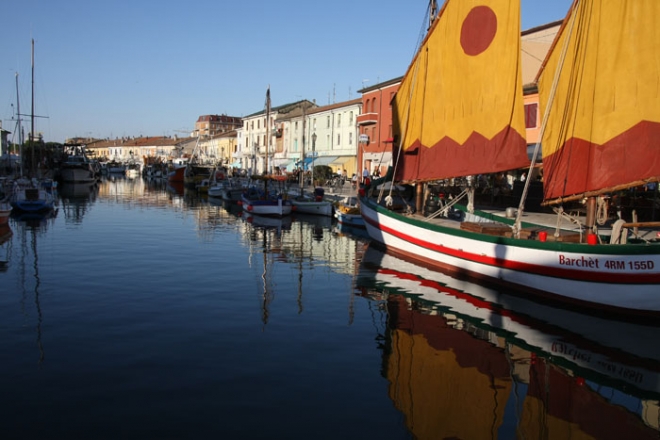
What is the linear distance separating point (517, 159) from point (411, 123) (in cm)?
619

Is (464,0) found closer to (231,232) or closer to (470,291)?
(470,291)

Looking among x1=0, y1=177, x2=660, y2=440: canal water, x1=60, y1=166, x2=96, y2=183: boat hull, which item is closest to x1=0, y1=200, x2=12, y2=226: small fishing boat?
x1=0, y1=177, x2=660, y2=440: canal water

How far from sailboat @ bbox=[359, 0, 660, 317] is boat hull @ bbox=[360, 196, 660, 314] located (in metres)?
0.03

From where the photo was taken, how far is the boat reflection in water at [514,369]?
9.09 m

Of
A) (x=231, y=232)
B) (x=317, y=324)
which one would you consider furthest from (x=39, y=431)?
(x=231, y=232)

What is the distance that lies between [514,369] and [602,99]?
913 centimetres

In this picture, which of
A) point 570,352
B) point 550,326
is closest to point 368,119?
point 550,326

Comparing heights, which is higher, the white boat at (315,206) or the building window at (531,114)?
the building window at (531,114)

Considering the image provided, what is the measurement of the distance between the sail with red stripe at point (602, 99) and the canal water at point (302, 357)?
4.19 metres

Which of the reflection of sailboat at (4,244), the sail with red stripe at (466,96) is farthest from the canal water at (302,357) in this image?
the sail with red stripe at (466,96)

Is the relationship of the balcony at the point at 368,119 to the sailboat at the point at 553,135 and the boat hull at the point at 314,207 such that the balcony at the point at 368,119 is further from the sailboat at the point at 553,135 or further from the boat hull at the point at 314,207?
the sailboat at the point at 553,135

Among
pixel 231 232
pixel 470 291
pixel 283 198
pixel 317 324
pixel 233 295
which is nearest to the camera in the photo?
pixel 317 324

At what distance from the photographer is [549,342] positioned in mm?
13430

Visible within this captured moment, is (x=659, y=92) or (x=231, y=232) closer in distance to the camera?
(x=659, y=92)
